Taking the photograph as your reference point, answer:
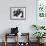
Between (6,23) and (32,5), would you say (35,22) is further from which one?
(6,23)

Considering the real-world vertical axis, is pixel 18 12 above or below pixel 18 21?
above

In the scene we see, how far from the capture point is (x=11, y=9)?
22.5 feet

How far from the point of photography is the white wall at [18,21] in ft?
22.5

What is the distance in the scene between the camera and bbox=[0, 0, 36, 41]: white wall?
22.5 ft

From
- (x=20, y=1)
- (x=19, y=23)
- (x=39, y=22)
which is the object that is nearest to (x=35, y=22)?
(x=39, y=22)

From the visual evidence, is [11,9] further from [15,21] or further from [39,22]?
[39,22]

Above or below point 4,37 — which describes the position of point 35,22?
above

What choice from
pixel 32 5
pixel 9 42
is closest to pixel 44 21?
pixel 32 5

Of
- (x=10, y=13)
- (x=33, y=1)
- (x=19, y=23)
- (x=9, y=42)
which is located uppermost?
(x=33, y=1)

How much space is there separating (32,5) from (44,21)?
0.90 meters

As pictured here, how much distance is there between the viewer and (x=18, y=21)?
6914 mm

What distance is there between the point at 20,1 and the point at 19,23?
3.23ft

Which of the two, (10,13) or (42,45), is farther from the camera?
(10,13)

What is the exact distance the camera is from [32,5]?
6871mm
